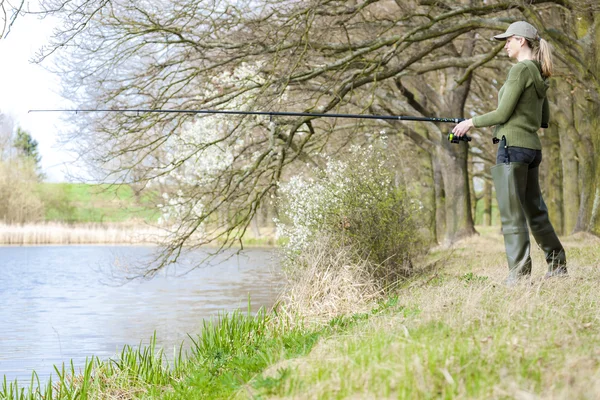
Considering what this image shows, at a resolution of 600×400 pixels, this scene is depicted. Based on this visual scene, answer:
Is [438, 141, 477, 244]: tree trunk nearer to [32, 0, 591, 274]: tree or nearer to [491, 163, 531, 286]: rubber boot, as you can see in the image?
[32, 0, 591, 274]: tree

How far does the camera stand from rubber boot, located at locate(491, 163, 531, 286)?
648 centimetres

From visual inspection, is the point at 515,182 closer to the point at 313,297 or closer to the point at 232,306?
the point at 313,297

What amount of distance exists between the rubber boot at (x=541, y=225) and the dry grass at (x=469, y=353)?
1.04 meters

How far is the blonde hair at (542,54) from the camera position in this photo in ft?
21.6

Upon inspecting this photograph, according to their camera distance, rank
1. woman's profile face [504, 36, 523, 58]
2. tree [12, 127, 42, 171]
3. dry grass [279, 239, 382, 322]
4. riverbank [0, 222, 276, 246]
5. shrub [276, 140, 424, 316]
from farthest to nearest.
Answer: tree [12, 127, 42, 171] → riverbank [0, 222, 276, 246] → shrub [276, 140, 424, 316] → dry grass [279, 239, 382, 322] → woman's profile face [504, 36, 523, 58]

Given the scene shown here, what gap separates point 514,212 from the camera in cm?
652

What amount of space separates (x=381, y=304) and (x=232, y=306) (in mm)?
6618

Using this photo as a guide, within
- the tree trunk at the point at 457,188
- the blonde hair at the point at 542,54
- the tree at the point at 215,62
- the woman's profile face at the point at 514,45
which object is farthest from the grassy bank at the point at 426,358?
the tree trunk at the point at 457,188

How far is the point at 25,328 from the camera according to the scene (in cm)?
1198

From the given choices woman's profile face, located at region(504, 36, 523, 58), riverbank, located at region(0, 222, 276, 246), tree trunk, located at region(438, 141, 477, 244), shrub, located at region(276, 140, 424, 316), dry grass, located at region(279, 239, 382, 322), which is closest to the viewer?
woman's profile face, located at region(504, 36, 523, 58)

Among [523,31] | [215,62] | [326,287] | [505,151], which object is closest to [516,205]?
[505,151]

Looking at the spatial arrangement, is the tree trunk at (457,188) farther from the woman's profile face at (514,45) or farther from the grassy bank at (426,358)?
the woman's profile face at (514,45)

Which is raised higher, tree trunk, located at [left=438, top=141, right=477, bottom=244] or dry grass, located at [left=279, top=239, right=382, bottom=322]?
tree trunk, located at [left=438, top=141, right=477, bottom=244]

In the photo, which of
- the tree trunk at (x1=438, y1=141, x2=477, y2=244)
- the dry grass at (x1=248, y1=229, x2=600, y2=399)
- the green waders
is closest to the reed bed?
the tree trunk at (x1=438, y1=141, x2=477, y2=244)
